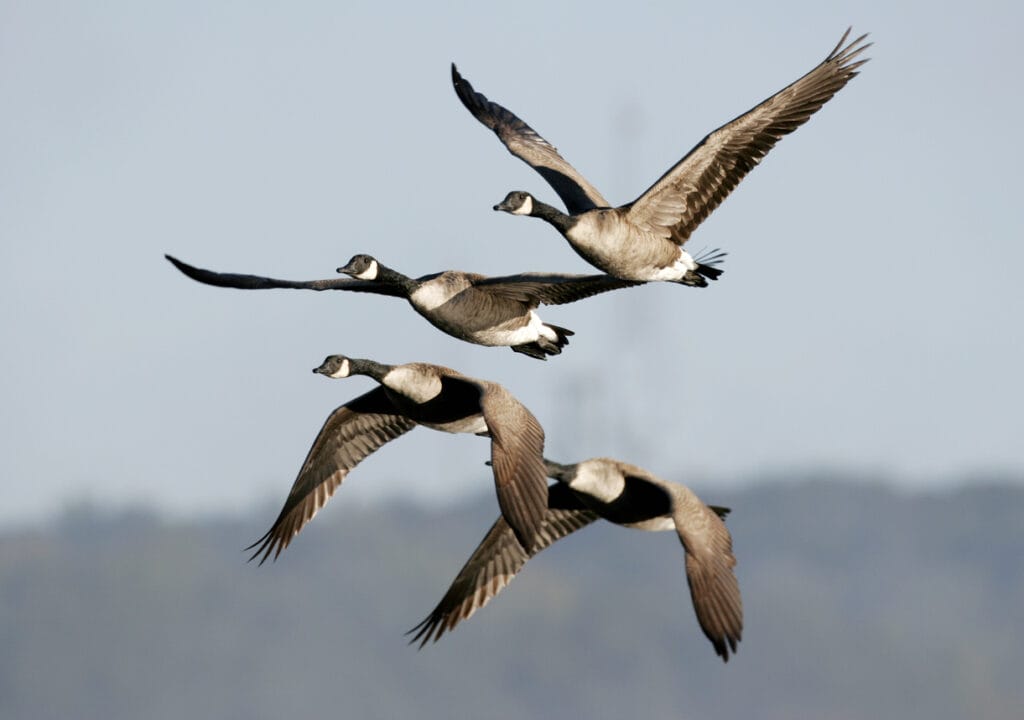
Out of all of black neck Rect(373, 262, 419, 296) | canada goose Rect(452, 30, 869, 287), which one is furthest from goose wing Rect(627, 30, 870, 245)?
black neck Rect(373, 262, 419, 296)

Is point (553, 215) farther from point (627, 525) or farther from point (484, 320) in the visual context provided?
point (627, 525)

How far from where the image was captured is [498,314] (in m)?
15.6

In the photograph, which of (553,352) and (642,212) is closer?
(642,212)

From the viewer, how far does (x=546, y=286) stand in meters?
15.7

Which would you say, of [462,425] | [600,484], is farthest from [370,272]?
[600,484]

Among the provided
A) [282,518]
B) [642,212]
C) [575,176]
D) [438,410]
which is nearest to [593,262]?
[642,212]

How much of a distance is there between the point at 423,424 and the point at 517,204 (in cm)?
221

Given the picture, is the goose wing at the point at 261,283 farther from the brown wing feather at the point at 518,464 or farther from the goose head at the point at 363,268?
the brown wing feather at the point at 518,464

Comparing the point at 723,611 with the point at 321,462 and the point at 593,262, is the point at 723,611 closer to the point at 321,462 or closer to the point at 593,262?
the point at 593,262

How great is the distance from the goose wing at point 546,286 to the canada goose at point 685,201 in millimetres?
542

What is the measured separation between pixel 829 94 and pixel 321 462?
6.16 meters

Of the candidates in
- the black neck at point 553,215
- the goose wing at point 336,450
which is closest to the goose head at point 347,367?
the goose wing at point 336,450

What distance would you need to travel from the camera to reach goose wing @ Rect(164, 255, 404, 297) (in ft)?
50.5

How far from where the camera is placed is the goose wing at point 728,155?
14.9 m
